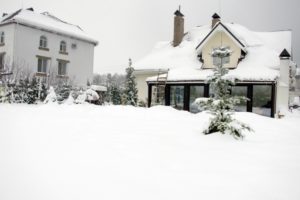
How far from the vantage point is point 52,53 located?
31.0 m

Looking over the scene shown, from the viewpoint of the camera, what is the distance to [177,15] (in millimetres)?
25938

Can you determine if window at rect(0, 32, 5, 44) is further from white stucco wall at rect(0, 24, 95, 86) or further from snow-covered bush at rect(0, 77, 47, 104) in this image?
snow-covered bush at rect(0, 77, 47, 104)

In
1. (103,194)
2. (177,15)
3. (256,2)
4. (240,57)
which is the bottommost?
(103,194)

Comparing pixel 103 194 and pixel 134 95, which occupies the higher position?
pixel 134 95

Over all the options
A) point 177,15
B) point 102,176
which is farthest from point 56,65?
point 102,176

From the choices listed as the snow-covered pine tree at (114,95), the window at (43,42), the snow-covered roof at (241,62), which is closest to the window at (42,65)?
the window at (43,42)

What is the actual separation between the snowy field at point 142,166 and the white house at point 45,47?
21900mm

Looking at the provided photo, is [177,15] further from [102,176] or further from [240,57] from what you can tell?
[102,176]

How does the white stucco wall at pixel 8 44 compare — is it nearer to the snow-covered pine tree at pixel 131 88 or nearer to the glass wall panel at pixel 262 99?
the snow-covered pine tree at pixel 131 88

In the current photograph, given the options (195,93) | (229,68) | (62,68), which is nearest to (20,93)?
(62,68)

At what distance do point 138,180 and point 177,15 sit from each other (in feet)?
77.7

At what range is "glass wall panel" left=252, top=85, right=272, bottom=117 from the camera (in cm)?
1770

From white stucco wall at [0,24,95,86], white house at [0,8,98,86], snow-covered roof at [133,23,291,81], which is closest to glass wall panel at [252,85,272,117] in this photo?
snow-covered roof at [133,23,291,81]

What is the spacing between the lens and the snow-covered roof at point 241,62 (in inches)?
736
